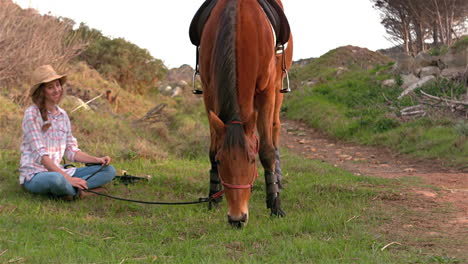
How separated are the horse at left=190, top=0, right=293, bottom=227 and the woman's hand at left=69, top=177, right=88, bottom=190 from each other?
73.5 inches

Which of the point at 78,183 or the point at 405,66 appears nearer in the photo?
the point at 78,183

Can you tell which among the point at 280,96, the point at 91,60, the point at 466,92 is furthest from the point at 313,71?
the point at 280,96

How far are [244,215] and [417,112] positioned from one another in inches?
346

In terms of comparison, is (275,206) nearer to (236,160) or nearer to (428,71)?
(236,160)

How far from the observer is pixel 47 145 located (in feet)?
16.7

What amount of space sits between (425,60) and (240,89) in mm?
14335

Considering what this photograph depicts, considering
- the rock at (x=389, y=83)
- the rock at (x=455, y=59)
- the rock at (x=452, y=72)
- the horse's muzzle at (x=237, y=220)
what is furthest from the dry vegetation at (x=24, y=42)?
the rock at (x=455, y=59)

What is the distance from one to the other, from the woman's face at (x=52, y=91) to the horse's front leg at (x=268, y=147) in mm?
2458

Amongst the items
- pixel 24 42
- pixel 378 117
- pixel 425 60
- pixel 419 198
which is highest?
pixel 24 42

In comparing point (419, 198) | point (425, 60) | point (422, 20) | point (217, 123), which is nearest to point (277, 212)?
point (217, 123)

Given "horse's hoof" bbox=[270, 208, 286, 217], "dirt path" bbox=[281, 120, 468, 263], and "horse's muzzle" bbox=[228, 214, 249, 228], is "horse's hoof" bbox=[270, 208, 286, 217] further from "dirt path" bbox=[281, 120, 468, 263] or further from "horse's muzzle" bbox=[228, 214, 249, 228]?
"dirt path" bbox=[281, 120, 468, 263]

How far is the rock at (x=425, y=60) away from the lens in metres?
15.6

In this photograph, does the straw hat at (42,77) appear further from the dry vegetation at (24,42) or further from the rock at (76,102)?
the rock at (76,102)

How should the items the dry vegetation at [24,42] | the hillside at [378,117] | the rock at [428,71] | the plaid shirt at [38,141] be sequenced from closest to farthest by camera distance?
the plaid shirt at [38,141], the hillside at [378,117], the dry vegetation at [24,42], the rock at [428,71]
